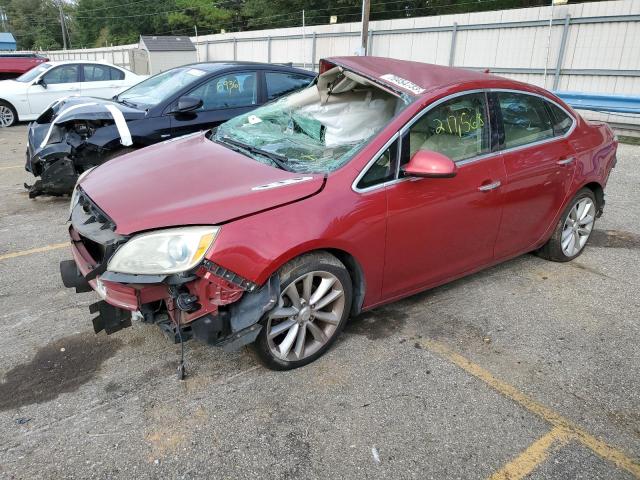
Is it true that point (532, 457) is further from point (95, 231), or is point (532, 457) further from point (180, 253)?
point (95, 231)

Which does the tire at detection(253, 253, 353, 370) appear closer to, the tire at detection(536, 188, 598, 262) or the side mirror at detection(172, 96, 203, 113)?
the tire at detection(536, 188, 598, 262)

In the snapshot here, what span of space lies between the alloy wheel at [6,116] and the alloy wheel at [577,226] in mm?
12465

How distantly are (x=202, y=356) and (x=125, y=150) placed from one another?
3.60 m

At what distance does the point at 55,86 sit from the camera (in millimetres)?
11820

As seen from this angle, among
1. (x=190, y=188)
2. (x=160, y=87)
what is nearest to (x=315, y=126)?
(x=190, y=188)

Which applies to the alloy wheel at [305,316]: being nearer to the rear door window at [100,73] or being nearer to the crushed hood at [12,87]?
the rear door window at [100,73]

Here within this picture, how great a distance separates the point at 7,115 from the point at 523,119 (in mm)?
12298

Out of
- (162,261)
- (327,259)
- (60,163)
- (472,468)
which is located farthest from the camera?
(60,163)

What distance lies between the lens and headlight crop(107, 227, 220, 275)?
2510 mm

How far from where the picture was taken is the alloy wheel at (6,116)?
1195cm

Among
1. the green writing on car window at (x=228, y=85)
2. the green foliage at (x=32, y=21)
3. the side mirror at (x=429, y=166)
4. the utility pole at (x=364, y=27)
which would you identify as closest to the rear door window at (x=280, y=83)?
the green writing on car window at (x=228, y=85)

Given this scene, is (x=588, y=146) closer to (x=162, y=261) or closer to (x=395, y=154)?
(x=395, y=154)

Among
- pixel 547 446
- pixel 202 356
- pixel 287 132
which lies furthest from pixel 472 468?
pixel 287 132

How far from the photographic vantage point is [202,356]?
3.12 m
